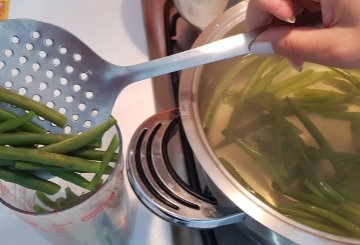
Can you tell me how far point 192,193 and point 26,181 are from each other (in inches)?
7.6

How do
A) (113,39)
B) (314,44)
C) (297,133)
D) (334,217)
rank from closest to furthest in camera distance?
1. (314,44)
2. (334,217)
3. (297,133)
4. (113,39)

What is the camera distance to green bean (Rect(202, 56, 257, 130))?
0.74m

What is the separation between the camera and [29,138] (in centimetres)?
56

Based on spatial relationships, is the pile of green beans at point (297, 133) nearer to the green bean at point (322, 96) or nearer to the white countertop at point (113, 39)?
the green bean at point (322, 96)

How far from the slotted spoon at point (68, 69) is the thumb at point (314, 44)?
35 mm

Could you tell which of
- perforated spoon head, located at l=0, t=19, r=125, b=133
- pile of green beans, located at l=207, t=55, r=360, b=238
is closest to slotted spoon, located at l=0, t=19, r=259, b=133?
perforated spoon head, located at l=0, t=19, r=125, b=133

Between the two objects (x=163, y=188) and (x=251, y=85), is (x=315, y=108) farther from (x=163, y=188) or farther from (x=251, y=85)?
(x=163, y=188)

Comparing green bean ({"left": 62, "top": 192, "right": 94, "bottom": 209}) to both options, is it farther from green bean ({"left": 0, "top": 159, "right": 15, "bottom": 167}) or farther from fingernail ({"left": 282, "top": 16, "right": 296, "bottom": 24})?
fingernail ({"left": 282, "top": 16, "right": 296, "bottom": 24})

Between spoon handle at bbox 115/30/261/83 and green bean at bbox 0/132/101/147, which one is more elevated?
spoon handle at bbox 115/30/261/83

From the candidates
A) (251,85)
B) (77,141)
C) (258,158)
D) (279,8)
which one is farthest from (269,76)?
(77,141)

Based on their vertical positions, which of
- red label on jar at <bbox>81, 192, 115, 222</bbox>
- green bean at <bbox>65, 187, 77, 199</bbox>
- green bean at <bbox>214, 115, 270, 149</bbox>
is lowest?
red label on jar at <bbox>81, 192, 115, 222</bbox>

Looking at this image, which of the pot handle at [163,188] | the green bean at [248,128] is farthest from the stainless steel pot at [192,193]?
the green bean at [248,128]

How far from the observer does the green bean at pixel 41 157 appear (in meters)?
0.54

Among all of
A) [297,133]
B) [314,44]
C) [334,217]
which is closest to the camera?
[314,44]
